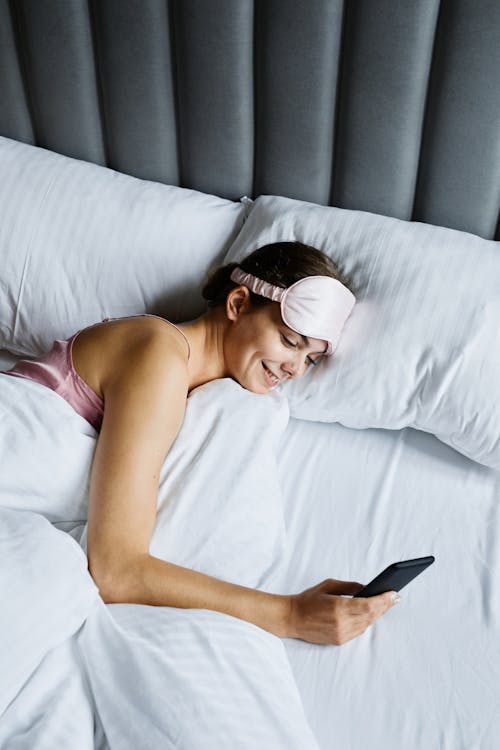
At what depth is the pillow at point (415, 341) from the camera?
4.16ft

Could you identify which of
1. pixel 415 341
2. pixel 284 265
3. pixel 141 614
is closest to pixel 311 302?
pixel 284 265

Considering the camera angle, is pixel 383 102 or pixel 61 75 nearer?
pixel 383 102

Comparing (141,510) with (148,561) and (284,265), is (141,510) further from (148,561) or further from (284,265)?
(284,265)

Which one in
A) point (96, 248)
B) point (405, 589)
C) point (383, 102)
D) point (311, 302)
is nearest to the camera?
point (405, 589)

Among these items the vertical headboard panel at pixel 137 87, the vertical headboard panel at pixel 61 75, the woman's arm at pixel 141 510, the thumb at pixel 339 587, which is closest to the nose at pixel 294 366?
the woman's arm at pixel 141 510

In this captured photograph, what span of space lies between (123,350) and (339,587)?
48 cm

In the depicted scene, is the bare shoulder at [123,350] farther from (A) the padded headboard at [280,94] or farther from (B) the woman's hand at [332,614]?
(A) the padded headboard at [280,94]

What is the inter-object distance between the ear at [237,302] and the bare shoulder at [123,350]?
0.11 metres

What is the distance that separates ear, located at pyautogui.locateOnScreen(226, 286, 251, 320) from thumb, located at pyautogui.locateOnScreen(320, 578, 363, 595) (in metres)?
0.48

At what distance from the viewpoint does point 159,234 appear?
4.90ft

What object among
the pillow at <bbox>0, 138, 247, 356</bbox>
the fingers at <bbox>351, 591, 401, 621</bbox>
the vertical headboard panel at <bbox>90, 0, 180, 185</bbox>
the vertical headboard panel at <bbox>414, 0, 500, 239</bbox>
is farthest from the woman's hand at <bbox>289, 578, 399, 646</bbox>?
the vertical headboard panel at <bbox>90, 0, 180, 185</bbox>

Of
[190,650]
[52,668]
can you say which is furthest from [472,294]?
[52,668]

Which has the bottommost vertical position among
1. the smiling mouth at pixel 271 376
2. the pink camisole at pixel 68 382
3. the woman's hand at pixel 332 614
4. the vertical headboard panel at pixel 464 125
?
the woman's hand at pixel 332 614

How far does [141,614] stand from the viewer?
96 cm
